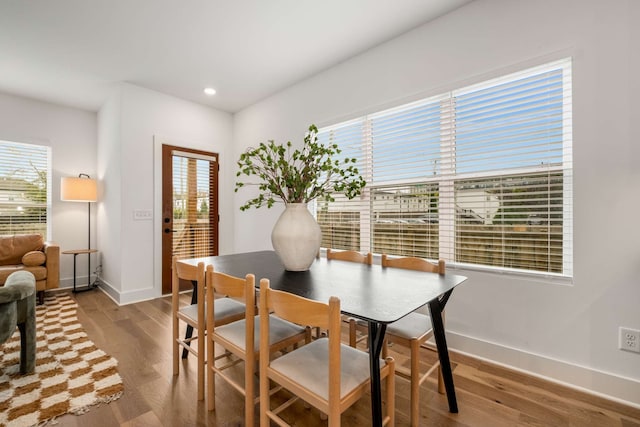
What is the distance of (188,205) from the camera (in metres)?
4.07

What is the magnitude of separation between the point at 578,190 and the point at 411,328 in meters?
1.36

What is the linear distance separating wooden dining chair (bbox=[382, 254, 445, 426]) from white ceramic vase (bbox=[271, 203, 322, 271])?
53 cm

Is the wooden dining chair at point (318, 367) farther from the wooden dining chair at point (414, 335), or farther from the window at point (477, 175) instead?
the window at point (477, 175)

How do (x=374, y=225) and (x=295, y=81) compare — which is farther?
(x=295, y=81)

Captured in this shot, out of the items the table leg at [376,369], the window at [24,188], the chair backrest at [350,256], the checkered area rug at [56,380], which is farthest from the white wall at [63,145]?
the table leg at [376,369]

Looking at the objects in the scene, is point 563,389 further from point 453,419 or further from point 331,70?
point 331,70

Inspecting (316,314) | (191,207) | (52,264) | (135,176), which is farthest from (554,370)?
(52,264)

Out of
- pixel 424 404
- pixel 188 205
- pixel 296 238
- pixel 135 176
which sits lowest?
pixel 424 404

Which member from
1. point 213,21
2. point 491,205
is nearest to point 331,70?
point 213,21

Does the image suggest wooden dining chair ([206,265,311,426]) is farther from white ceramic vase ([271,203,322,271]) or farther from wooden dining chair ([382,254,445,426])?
wooden dining chair ([382,254,445,426])

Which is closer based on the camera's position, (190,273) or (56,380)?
(190,273)

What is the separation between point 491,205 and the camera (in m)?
2.17

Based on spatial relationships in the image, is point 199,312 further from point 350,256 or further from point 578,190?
point 578,190

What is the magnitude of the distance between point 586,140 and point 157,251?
4.31m
